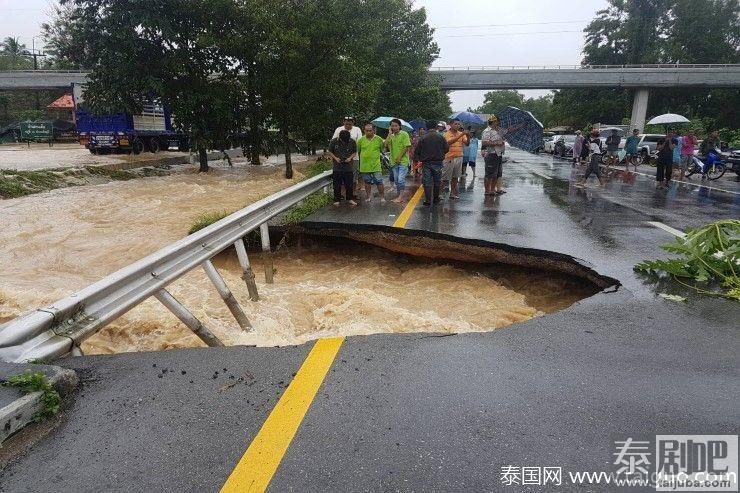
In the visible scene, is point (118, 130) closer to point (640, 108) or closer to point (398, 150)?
point (398, 150)

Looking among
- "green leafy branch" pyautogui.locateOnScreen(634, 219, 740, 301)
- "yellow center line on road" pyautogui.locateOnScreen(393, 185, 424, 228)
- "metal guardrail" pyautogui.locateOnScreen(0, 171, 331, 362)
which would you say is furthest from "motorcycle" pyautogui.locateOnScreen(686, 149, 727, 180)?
"metal guardrail" pyautogui.locateOnScreen(0, 171, 331, 362)

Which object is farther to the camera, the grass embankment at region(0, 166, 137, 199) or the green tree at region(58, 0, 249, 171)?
the green tree at region(58, 0, 249, 171)

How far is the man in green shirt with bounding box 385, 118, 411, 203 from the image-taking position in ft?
31.2

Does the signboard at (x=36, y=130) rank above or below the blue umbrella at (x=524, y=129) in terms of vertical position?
below

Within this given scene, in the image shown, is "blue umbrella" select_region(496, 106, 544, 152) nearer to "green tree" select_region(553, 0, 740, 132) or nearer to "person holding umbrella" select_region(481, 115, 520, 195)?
"person holding umbrella" select_region(481, 115, 520, 195)

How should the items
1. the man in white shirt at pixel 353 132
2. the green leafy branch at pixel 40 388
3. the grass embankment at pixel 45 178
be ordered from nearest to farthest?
the green leafy branch at pixel 40 388, the man in white shirt at pixel 353 132, the grass embankment at pixel 45 178

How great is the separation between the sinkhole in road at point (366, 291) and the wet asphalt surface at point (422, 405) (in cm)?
84

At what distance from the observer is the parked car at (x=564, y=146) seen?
94.5 feet

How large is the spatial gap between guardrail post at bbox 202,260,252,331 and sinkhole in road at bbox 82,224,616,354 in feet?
0.34

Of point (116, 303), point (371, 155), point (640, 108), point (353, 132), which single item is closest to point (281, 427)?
point (116, 303)

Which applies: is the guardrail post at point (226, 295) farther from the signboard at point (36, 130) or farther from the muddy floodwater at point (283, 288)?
the signboard at point (36, 130)

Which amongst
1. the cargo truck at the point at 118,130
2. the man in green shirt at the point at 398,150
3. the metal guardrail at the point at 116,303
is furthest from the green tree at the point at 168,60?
the metal guardrail at the point at 116,303

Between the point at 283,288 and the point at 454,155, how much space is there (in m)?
5.86

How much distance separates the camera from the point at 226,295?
415 centimetres
